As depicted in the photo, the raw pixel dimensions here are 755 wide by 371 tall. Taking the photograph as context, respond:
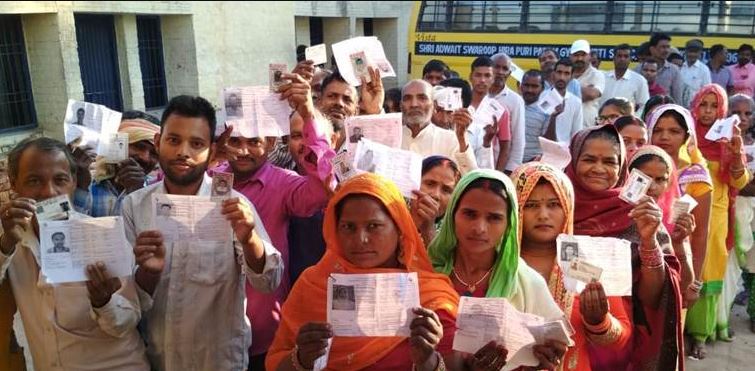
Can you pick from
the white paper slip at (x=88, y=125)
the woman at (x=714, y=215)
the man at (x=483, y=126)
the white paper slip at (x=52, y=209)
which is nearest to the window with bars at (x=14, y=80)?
the white paper slip at (x=88, y=125)

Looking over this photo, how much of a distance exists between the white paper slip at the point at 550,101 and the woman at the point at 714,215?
1.38m

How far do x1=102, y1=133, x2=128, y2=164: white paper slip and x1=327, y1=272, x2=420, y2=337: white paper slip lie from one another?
5.91 feet

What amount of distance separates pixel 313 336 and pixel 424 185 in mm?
1301

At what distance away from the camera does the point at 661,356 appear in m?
2.45

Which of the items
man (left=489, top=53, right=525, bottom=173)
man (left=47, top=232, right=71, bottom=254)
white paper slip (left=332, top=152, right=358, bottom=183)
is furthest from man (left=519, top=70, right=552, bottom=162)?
man (left=47, top=232, right=71, bottom=254)

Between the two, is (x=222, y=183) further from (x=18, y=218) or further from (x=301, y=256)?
(x=301, y=256)

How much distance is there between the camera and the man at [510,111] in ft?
18.7

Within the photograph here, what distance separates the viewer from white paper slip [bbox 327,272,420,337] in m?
1.75

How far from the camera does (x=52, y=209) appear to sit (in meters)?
2.02

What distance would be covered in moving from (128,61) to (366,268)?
32.3 ft

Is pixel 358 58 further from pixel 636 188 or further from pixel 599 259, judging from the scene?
pixel 599 259

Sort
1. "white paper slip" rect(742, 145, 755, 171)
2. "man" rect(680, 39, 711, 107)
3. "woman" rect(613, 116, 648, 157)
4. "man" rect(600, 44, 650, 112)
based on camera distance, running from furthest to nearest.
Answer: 1. "man" rect(680, 39, 711, 107)
2. "man" rect(600, 44, 650, 112)
3. "white paper slip" rect(742, 145, 755, 171)
4. "woman" rect(613, 116, 648, 157)

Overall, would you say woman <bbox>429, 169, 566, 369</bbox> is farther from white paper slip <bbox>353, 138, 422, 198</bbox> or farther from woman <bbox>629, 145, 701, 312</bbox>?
woman <bbox>629, 145, 701, 312</bbox>

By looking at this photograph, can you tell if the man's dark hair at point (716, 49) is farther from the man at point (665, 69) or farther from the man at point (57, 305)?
the man at point (57, 305)
